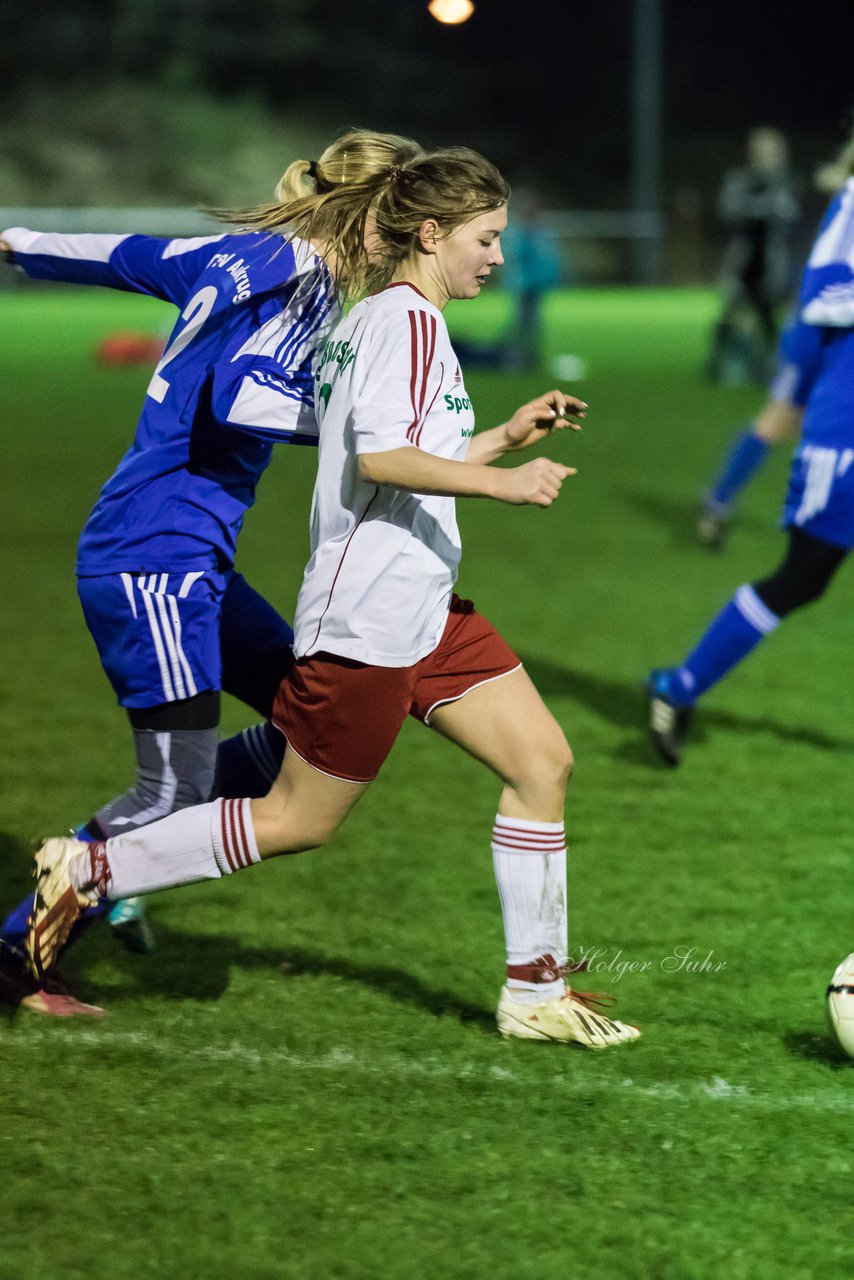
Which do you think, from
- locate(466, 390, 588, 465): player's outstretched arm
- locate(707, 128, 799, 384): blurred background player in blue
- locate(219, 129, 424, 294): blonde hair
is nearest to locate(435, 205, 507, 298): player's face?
Answer: locate(219, 129, 424, 294): blonde hair

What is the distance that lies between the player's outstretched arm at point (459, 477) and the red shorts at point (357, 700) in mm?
433

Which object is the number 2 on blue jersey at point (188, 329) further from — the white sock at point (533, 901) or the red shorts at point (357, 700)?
the white sock at point (533, 901)

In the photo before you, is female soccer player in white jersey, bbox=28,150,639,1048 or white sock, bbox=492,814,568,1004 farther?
white sock, bbox=492,814,568,1004

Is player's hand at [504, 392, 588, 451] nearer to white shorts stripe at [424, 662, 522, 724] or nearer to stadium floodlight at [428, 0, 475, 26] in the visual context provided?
white shorts stripe at [424, 662, 522, 724]

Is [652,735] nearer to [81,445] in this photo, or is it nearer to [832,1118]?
[832,1118]

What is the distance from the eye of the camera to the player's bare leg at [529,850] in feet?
12.3

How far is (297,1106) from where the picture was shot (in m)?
3.56

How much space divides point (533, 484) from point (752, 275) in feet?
53.7

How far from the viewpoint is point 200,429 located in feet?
12.4

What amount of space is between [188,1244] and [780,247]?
18056mm

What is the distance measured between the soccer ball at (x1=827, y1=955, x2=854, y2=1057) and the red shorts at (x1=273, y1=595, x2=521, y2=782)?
999 mm

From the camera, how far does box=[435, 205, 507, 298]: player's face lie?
3.55 m

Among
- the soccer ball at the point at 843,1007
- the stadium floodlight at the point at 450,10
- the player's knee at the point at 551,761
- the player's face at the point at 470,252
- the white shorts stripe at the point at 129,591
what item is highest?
the stadium floodlight at the point at 450,10

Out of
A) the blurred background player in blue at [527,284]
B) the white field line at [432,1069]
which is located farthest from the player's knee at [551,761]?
the blurred background player in blue at [527,284]
